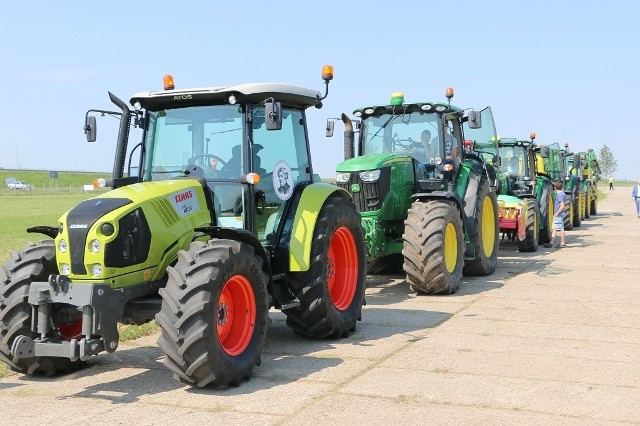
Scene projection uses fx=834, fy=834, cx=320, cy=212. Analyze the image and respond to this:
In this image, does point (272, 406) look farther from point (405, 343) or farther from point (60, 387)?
point (405, 343)

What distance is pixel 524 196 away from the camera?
1789cm

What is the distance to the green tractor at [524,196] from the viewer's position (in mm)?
16797

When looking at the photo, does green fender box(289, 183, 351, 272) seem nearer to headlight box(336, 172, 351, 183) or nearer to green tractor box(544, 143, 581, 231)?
headlight box(336, 172, 351, 183)

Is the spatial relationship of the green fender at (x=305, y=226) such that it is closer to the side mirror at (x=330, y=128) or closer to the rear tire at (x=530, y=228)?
the side mirror at (x=330, y=128)

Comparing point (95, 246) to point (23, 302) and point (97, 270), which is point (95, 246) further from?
point (23, 302)

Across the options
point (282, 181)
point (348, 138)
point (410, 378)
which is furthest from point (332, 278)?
point (348, 138)

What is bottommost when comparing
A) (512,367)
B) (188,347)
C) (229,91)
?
(512,367)

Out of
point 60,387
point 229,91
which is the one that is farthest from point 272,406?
point 229,91

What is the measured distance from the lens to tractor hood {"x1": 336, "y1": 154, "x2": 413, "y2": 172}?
11812 mm

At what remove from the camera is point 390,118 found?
13.0 meters

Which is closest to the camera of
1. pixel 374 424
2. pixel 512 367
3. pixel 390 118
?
pixel 374 424

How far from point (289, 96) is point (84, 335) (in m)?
3.09

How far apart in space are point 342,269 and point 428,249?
2.46 meters

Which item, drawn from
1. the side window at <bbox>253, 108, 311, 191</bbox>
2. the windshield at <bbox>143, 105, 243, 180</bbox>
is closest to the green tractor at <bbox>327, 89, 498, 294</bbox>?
the side window at <bbox>253, 108, 311, 191</bbox>
